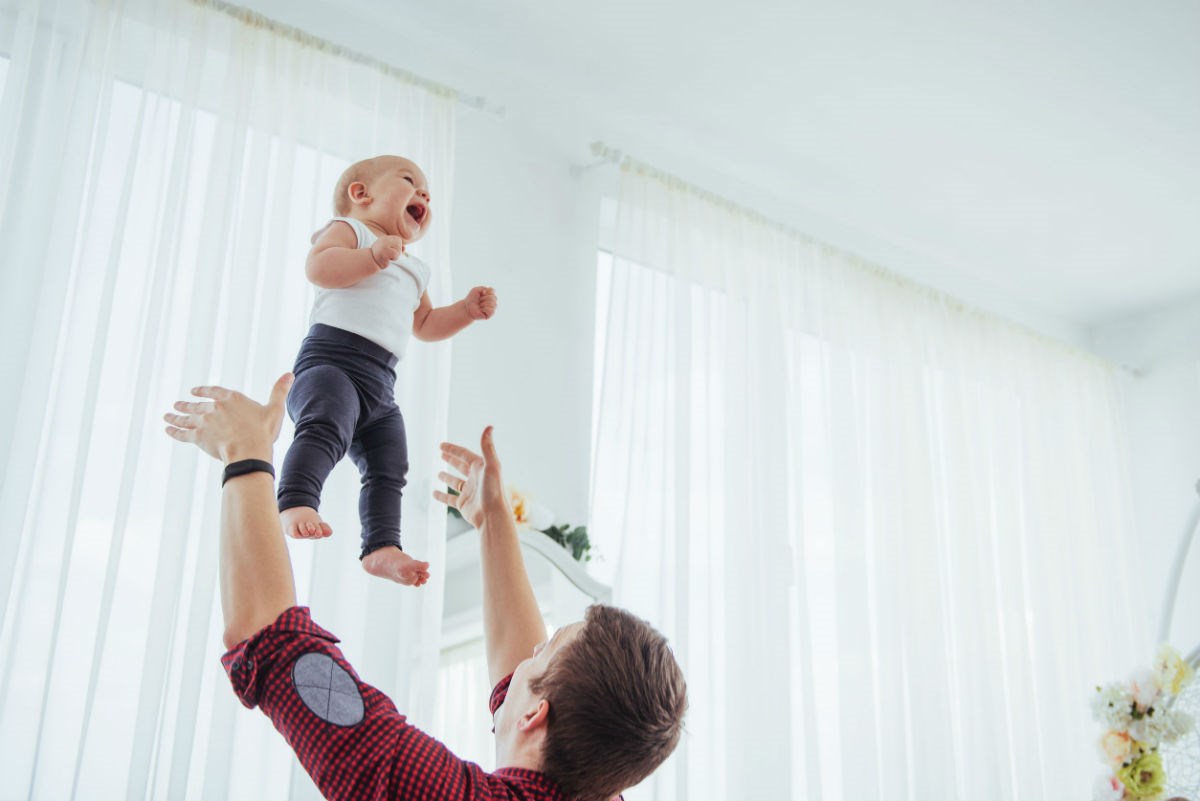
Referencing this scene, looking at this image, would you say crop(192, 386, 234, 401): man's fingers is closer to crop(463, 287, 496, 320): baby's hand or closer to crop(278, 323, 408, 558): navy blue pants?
crop(278, 323, 408, 558): navy blue pants

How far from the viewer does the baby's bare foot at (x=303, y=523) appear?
4.21 ft

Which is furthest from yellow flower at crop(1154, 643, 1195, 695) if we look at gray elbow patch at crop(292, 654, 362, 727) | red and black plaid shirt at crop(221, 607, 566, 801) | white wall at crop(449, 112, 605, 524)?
gray elbow patch at crop(292, 654, 362, 727)

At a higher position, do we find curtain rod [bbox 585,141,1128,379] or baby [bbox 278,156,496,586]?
curtain rod [bbox 585,141,1128,379]

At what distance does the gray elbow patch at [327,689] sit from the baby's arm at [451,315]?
0.66m

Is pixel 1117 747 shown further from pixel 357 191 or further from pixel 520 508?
pixel 357 191

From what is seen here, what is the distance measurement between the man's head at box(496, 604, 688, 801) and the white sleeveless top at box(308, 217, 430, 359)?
0.49m

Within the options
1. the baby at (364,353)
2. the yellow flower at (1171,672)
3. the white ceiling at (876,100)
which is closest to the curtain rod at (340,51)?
the white ceiling at (876,100)

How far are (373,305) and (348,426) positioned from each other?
Answer: 18 cm

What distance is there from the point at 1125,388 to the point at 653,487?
2800 millimetres

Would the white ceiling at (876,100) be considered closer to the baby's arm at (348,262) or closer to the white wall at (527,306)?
the white wall at (527,306)

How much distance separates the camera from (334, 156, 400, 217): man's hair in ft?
5.07

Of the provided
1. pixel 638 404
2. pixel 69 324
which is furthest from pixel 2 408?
pixel 638 404

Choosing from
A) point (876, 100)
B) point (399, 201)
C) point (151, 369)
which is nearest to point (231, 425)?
point (399, 201)

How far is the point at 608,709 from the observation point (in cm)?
125
